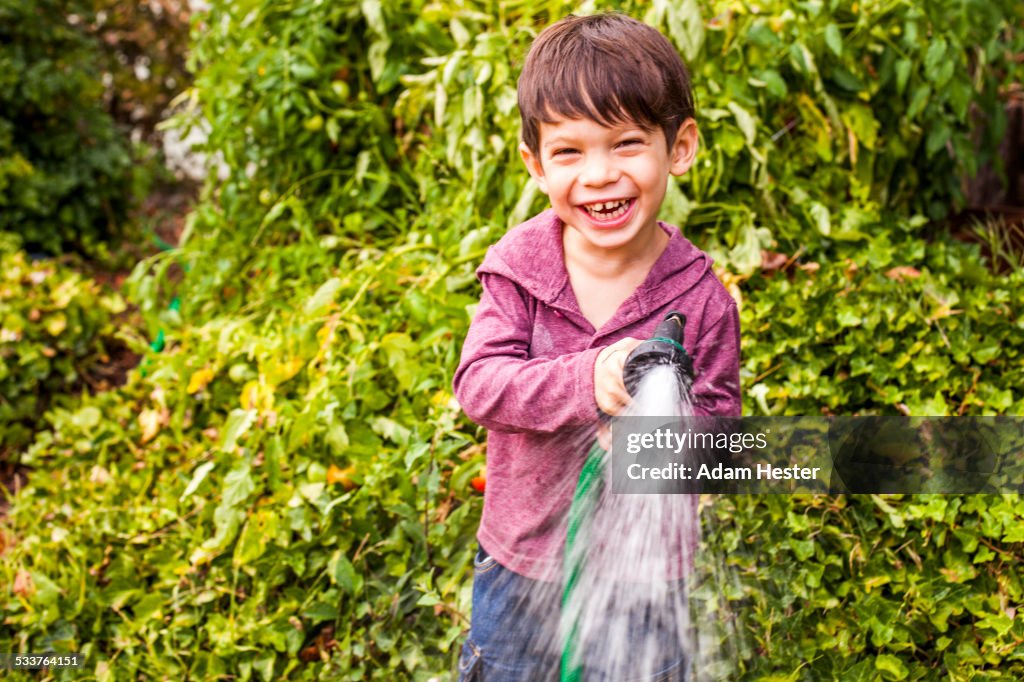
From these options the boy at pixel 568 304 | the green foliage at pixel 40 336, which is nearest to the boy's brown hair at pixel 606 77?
the boy at pixel 568 304

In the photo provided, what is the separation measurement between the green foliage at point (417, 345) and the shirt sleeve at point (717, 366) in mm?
637

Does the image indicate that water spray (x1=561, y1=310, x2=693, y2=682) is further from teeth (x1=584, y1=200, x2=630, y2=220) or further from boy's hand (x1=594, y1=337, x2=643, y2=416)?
teeth (x1=584, y1=200, x2=630, y2=220)

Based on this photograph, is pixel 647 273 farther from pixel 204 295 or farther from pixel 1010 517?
pixel 204 295

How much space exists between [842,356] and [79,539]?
6.46 feet

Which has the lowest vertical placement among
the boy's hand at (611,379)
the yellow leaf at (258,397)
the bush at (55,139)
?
the boy's hand at (611,379)

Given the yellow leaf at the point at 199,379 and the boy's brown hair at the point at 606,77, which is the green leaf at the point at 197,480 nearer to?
the yellow leaf at the point at 199,379

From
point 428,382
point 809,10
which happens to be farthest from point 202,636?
point 809,10

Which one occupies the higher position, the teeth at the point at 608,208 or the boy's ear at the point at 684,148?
the boy's ear at the point at 684,148

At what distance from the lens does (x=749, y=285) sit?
2.60m

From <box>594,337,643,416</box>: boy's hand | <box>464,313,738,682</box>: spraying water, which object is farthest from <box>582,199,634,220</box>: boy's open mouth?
<box>464,313,738,682</box>: spraying water

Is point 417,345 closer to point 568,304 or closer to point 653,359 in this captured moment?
point 568,304

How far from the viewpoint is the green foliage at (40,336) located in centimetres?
325

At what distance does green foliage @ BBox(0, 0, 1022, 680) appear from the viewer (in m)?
2.09

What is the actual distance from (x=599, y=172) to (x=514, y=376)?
0.31 meters
